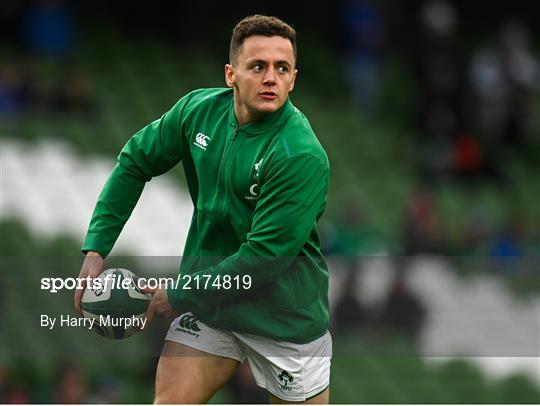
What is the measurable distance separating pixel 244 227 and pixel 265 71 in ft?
1.76

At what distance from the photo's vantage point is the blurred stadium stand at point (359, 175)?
9.03 metres

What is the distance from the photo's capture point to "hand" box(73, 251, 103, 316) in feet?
15.6

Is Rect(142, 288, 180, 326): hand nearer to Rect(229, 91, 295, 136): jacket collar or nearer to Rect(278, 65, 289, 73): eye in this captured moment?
Rect(229, 91, 295, 136): jacket collar

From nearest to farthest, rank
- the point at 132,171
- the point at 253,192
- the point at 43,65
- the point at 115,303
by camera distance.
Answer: the point at 253,192 < the point at 115,303 < the point at 132,171 < the point at 43,65

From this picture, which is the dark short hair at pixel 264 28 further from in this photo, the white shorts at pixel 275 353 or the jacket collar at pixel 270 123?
the white shorts at pixel 275 353

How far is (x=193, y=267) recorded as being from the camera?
4.79 meters

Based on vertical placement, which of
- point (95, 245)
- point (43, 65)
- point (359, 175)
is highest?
point (43, 65)

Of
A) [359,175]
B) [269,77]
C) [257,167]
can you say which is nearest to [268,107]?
[269,77]

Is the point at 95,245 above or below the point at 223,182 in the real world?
below

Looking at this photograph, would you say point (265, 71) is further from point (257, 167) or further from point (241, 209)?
point (241, 209)

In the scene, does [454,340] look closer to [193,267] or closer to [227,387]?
[227,387]

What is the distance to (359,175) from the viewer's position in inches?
525

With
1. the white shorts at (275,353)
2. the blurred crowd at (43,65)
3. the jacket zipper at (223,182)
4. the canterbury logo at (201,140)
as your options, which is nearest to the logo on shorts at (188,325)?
the white shorts at (275,353)

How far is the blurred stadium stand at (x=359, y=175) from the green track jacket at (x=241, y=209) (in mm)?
1167
